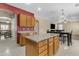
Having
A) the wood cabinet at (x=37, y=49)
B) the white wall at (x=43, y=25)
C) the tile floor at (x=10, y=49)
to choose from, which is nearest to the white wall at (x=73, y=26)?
the white wall at (x=43, y=25)

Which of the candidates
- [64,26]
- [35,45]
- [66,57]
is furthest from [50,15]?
[66,57]

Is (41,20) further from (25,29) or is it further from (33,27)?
(25,29)

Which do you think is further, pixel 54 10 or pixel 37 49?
pixel 54 10

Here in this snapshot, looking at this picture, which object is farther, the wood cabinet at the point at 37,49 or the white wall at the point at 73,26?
the white wall at the point at 73,26

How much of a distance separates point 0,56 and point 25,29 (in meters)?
1.39

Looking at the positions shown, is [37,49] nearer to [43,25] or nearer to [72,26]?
[43,25]

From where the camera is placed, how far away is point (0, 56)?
2709 millimetres

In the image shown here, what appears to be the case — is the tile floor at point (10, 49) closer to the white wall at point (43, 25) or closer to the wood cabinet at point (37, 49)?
the wood cabinet at point (37, 49)

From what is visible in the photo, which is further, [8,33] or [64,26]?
[64,26]

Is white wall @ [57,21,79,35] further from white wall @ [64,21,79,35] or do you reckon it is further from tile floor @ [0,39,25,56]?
tile floor @ [0,39,25,56]

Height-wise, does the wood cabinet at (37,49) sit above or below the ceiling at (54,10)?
below

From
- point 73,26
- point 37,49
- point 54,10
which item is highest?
point 54,10

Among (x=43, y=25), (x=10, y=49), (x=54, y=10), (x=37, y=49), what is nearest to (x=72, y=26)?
(x=54, y=10)

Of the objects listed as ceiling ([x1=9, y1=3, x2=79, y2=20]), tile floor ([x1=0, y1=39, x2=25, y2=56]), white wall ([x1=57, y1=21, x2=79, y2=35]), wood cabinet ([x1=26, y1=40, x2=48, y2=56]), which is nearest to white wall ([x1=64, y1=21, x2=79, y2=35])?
white wall ([x1=57, y1=21, x2=79, y2=35])
